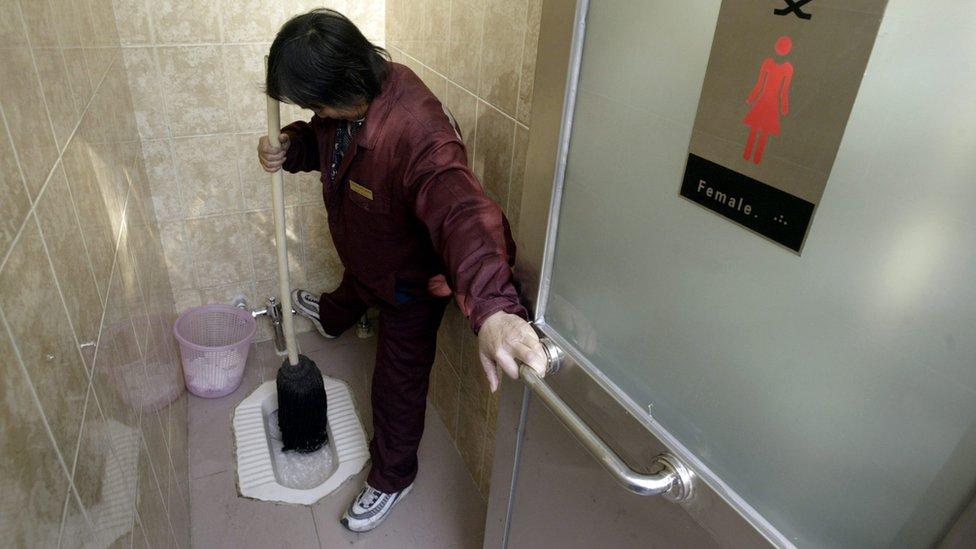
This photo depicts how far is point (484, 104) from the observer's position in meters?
1.29

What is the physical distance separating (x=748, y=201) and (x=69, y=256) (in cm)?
84

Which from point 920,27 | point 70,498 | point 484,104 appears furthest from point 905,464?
point 484,104

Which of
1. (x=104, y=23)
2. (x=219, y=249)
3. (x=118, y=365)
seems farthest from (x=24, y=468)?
(x=219, y=249)

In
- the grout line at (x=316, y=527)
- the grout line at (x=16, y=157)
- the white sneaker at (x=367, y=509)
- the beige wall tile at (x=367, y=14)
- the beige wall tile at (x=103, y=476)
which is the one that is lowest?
the grout line at (x=316, y=527)

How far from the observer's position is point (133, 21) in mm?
1557

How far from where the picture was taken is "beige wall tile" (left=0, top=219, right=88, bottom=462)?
0.60 metres

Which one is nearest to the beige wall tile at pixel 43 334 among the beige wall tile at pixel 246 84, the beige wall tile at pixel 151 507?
the beige wall tile at pixel 151 507

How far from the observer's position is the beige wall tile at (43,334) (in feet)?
1.98

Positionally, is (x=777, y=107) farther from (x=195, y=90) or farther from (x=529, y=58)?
(x=195, y=90)

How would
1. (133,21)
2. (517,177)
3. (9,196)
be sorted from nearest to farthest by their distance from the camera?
(9,196)
(517,177)
(133,21)

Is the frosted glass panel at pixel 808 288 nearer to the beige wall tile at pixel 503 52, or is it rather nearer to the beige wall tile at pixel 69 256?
the beige wall tile at pixel 503 52

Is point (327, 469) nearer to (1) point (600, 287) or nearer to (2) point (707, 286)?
(1) point (600, 287)

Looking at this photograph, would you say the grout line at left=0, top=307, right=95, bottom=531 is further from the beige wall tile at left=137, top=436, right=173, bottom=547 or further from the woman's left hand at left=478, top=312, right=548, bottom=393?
the woman's left hand at left=478, top=312, right=548, bottom=393

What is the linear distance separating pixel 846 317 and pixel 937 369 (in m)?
0.08
